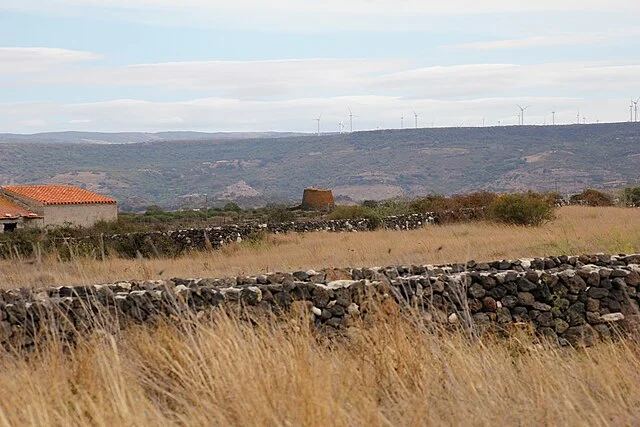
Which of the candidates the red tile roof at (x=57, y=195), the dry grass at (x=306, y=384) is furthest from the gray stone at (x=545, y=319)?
the red tile roof at (x=57, y=195)

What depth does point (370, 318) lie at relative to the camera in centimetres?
847

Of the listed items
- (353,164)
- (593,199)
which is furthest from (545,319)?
(353,164)

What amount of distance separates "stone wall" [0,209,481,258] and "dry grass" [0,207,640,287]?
1.14 m

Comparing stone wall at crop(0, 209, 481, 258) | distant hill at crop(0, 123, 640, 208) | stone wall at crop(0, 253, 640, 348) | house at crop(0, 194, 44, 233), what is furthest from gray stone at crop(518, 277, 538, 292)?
distant hill at crop(0, 123, 640, 208)

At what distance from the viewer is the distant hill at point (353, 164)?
113625 mm

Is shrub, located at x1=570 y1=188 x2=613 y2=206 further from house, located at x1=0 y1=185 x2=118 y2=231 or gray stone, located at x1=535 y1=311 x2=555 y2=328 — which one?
gray stone, located at x1=535 y1=311 x2=555 y2=328

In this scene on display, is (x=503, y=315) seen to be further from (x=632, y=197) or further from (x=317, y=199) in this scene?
(x=317, y=199)

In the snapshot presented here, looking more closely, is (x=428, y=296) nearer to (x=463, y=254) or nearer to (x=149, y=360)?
(x=149, y=360)

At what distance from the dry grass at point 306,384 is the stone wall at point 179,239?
16829 millimetres

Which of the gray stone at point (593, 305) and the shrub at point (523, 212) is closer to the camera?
the gray stone at point (593, 305)

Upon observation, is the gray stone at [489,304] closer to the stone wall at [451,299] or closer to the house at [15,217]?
the stone wall at [451,299]

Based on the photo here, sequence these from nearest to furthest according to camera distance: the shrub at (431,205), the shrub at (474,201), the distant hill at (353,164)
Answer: the shrub at (474,201) < the shrub at (431,205) < the distant hill at (353,164)

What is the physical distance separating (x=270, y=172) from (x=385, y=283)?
129880 mm

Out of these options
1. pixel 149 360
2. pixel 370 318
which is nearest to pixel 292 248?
pixel 370 318
